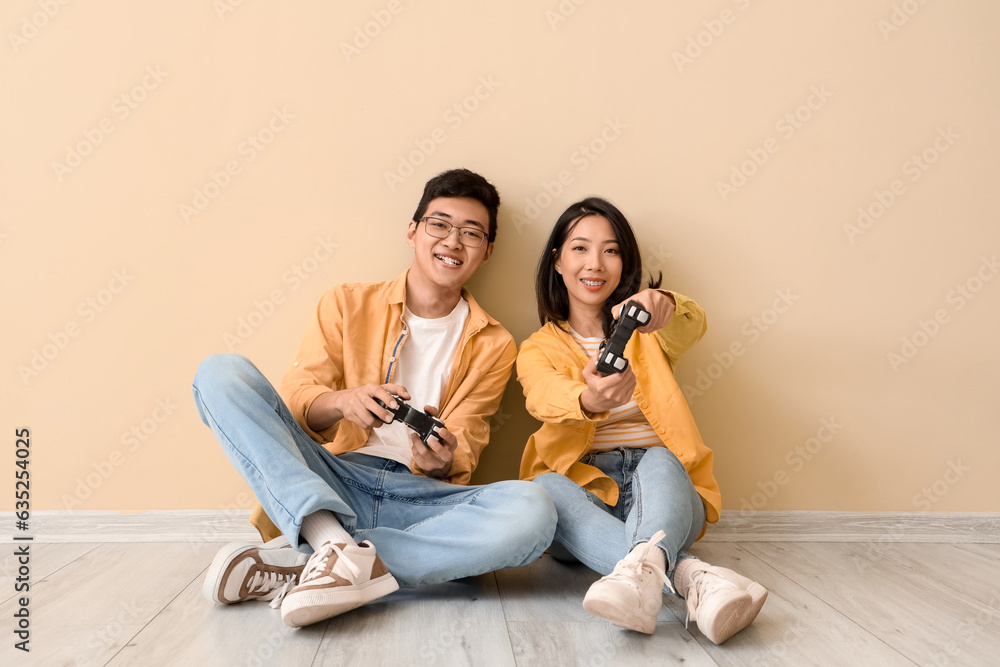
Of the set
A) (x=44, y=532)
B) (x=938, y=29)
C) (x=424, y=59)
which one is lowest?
(x=44, y=532)

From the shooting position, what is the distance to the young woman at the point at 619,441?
1105mm

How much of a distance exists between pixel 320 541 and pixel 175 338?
2.93 feet

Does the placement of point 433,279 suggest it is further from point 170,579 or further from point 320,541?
point 170,579

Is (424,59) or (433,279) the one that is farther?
(424,59)

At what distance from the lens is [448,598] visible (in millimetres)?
1271

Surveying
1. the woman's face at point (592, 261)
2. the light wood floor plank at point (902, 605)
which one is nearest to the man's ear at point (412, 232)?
the woman's face at point (592, 261)

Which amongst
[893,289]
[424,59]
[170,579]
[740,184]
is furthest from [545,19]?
[170,579]
